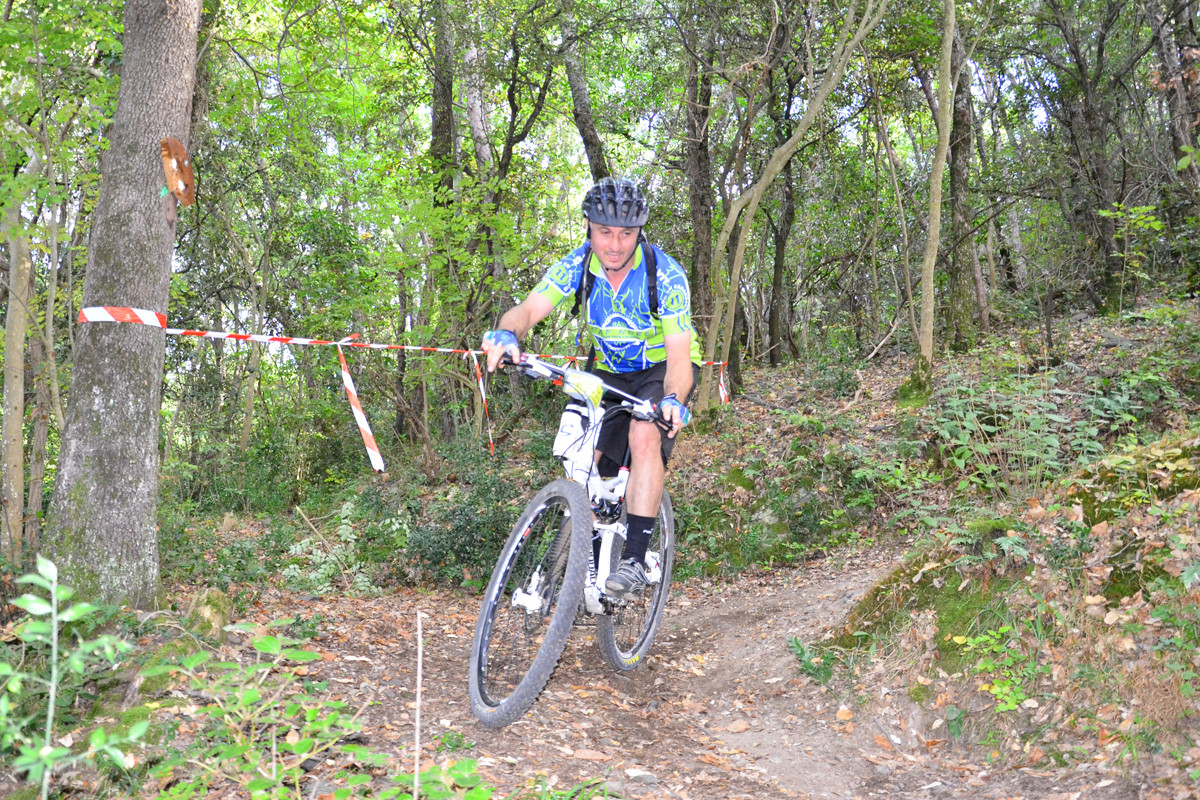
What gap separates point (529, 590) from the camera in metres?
3.81

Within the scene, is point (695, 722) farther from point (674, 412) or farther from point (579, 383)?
point (579, 383)

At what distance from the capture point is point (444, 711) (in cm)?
378

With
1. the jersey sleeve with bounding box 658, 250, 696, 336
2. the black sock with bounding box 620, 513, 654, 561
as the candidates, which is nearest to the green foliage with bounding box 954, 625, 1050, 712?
the black sock with bounding box 620, 513, 654, 561

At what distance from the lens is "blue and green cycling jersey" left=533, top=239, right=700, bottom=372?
420 cm

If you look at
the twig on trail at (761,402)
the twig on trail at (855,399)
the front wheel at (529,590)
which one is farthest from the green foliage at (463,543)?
the twig on trail at (761,402)

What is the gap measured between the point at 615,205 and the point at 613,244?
0.67 feet

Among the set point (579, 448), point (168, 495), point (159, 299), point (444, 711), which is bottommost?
point (444, 711)

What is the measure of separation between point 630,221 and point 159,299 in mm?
2570

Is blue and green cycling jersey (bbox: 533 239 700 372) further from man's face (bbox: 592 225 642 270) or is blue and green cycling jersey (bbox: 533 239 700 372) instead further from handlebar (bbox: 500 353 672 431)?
handlebar (bbox: 500 353 672 431)

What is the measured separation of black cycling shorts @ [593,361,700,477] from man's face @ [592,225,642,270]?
0.63 meters

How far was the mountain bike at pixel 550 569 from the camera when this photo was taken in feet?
11.6

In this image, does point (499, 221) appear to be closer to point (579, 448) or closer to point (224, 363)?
point (579, 448)

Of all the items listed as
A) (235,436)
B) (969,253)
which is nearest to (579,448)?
(969,253)

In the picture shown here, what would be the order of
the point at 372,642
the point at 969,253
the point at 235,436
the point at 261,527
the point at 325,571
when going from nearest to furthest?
the point at 372,642, the point at 325,571, the point at 261,527, the point at 969,253, the point at 235,436
